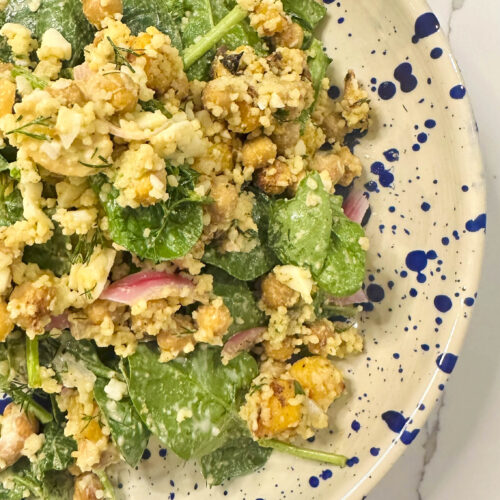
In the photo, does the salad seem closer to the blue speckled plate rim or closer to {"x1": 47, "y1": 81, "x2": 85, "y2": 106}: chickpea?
{"x1": 47, "y1": 81, "x2": 85, "y2": 106}: chickpea

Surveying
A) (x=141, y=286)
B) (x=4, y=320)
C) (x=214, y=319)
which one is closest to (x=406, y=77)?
(x=214, y=319)

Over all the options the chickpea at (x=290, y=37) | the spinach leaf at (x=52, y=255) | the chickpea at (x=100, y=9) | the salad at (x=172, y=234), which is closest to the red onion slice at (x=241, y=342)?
the salad at (x=172, y=234)

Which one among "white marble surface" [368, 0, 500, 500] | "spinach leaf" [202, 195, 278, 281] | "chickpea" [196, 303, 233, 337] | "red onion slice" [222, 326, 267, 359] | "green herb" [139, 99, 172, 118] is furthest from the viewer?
"white marble surface" [368, 0, 500, 500]

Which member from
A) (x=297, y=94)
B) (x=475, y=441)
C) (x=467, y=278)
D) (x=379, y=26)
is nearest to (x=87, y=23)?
(x=297, y=94)

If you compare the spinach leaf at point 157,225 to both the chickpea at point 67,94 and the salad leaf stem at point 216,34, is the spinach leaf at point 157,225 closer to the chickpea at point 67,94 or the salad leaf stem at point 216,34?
the chickpea at point 67,94

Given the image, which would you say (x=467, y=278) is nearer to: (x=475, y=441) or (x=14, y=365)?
(x=475, y=441)

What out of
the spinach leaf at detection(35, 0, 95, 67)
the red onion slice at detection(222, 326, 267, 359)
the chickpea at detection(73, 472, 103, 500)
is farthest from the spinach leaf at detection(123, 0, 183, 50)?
the chickpea at detection(73, 472, 103, 500)
